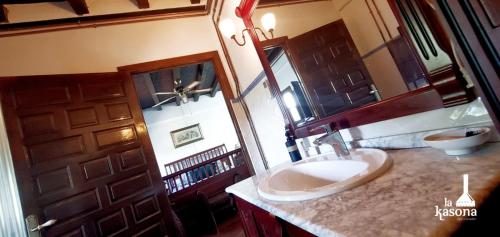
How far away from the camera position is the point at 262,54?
161 centimetres

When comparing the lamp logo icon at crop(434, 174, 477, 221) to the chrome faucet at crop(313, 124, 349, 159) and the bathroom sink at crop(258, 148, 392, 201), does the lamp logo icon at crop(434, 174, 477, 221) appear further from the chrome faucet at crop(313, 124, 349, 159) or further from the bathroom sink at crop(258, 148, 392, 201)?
the chrome faucet at crop(313, 124, 349, 159)

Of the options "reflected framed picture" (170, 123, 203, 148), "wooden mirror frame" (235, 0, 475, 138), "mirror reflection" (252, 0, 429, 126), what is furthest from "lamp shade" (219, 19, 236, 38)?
"reflected framed picture" (170, 123, 203, 148)

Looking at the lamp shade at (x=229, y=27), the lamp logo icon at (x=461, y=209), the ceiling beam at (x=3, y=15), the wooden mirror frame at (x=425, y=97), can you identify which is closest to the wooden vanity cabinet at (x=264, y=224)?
the lamp logo icon at (x=461, y=209)

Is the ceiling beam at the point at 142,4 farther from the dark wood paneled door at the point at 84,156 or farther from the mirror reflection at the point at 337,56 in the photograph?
the mirror reflection at the point at 337,56

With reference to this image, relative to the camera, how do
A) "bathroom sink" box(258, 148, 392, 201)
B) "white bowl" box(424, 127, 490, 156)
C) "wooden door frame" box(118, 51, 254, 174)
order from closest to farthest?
"white bowl" box(424, 127, 490, 156) < "bathroom sink" box(258, 148, 392, 201) < "wooden door frame" box(118, 51, 254, 174)

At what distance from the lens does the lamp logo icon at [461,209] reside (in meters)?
0.41

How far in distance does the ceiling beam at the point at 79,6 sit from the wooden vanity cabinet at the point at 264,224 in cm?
212

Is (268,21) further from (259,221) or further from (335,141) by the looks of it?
(259,221)

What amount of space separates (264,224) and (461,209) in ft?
2.13

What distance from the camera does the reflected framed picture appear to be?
6.86m

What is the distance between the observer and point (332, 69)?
3.70 ft

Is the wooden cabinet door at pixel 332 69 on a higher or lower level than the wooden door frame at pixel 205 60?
lower

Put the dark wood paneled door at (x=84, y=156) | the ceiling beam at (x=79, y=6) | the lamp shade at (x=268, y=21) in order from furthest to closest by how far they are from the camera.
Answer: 1. the ceiling beam at (x=79, y=6)
2. the dark wood paneled door at (x=84, y=156)
3. the lamp shade at (x=268, y=21)

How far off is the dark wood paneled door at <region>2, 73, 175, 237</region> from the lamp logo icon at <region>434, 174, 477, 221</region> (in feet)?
6.52
